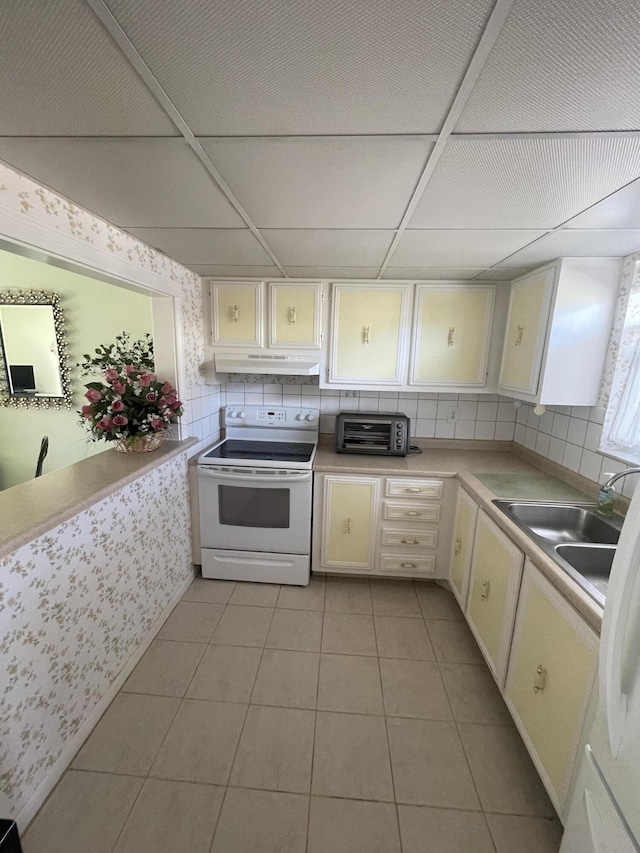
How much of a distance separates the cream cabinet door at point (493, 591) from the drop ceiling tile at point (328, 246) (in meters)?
1.46

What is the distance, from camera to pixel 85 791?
121cm

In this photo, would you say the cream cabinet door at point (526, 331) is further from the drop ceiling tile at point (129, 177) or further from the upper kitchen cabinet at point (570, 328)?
the drop ceiling tile at point (129, 177)

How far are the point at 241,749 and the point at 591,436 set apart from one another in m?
2.20

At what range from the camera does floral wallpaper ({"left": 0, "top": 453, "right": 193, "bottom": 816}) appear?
105cm

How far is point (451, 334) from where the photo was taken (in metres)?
2.31

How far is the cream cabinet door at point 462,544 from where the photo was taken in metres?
1.94

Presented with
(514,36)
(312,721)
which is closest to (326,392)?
(312,721)

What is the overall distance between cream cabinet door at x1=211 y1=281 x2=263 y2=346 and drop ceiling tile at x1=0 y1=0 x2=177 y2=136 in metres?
1.51

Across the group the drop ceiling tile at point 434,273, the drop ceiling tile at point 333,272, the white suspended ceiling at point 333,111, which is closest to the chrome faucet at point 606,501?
the white suspended ceiling at point 333,111

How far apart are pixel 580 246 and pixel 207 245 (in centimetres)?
175

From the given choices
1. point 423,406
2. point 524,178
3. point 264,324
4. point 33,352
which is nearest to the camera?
point 524,178

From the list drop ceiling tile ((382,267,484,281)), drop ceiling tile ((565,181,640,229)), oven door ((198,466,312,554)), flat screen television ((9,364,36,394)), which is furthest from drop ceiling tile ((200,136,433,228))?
flat screen television ((9,364,36,394))

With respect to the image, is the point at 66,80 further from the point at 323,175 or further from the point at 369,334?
the point at 369,334

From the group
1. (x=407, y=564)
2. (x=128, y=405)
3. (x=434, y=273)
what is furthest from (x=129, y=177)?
(x=407, y=564)
